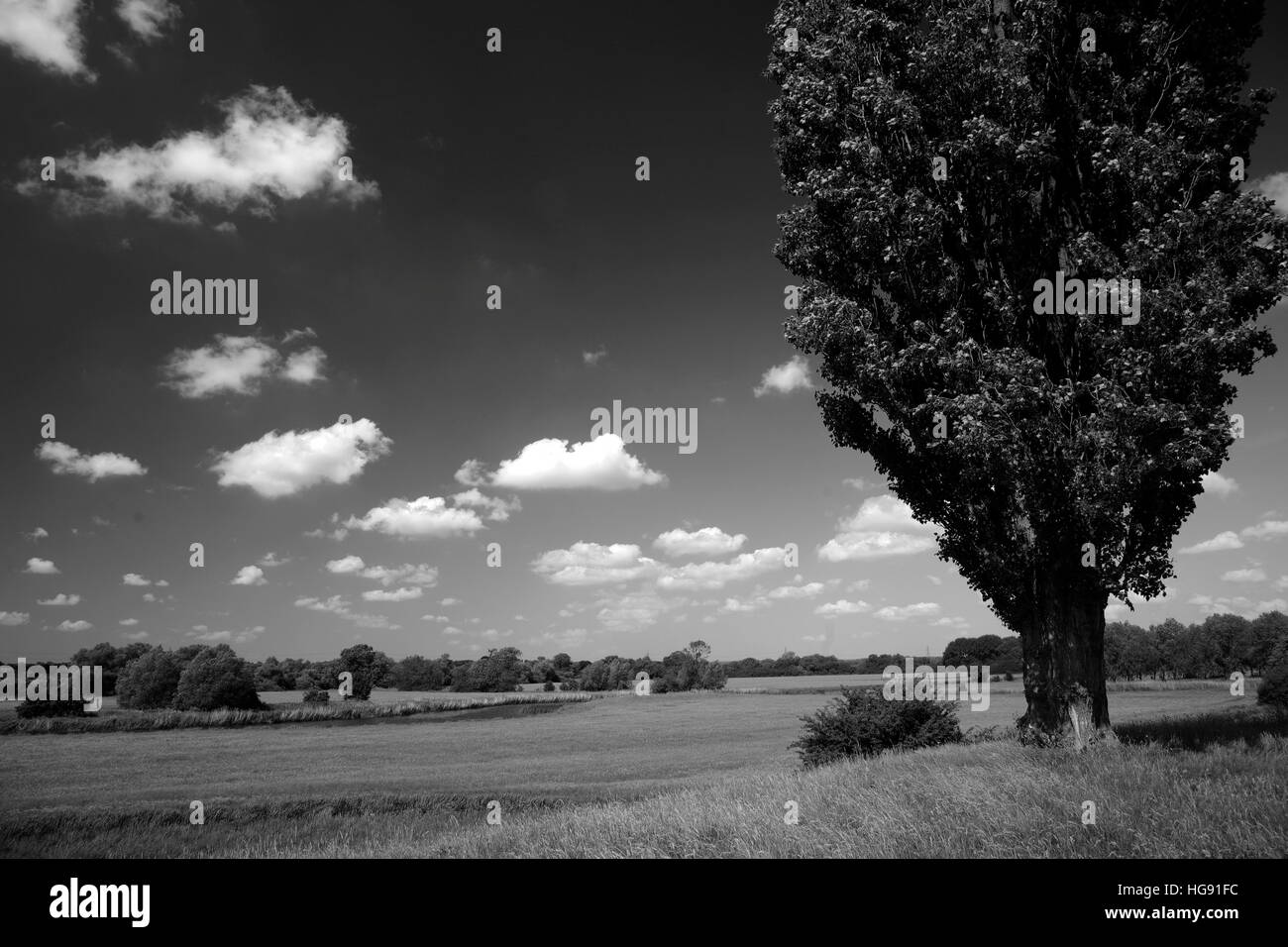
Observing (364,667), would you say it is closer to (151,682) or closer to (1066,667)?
(151,682)

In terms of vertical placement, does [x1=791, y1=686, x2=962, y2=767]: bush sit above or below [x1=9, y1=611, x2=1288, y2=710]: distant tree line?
above

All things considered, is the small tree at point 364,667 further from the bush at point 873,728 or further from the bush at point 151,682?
the bush at point 873,728

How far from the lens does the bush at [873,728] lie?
21.2 meters

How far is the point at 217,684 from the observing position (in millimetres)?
68500

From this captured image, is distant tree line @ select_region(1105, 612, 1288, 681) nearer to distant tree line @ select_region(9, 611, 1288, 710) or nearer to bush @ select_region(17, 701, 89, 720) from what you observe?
distant tree line @ select_region(9, 611, 1288, 710)

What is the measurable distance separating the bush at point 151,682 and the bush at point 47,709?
12988mm

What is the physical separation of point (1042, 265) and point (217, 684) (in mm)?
78147

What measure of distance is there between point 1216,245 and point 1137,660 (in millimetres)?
141295

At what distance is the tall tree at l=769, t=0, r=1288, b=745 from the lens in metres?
13.2

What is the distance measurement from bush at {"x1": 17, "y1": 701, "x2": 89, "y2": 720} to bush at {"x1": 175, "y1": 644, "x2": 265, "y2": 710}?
36.2ft

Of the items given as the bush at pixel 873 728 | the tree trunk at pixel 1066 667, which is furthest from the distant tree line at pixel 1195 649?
the tree trunk at pixel 1066 667

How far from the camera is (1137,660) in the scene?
124562 millimetres

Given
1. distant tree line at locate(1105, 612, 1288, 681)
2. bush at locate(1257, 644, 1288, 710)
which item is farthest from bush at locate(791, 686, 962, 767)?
distant tree line at locate(1105, 612, 1288, 681)
